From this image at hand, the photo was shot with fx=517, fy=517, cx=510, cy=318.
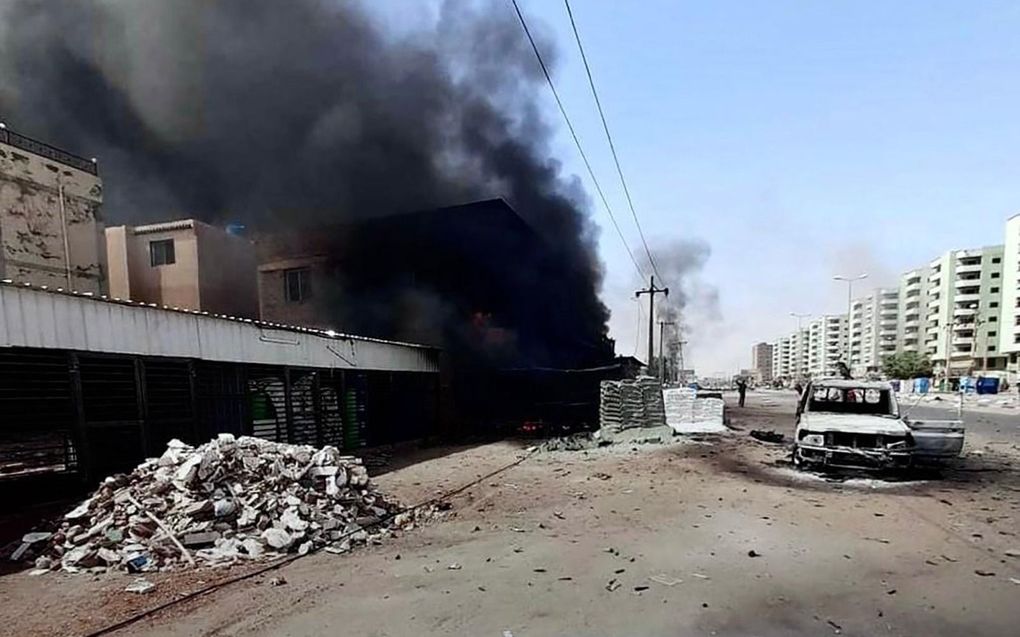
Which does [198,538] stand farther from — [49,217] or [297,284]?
[49,217]

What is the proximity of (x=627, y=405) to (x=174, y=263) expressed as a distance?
1883 cm

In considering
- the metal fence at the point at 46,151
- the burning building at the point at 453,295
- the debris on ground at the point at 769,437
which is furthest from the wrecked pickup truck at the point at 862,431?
the metal fence at the point at 46,151

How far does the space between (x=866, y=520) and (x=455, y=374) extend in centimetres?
1485

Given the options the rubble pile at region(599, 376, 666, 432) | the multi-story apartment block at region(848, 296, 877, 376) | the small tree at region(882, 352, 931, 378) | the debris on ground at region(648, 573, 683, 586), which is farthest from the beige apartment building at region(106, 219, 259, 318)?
the multi-story apartment block at region(848, 296, 877, 376)

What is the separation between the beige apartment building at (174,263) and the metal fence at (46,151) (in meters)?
2.99

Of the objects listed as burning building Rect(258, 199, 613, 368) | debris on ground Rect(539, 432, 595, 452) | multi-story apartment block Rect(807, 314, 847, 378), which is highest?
burning building Rect(258, 199, 613, 368)

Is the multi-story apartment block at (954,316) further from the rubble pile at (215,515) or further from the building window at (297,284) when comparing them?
the rubble pile at (215,515)

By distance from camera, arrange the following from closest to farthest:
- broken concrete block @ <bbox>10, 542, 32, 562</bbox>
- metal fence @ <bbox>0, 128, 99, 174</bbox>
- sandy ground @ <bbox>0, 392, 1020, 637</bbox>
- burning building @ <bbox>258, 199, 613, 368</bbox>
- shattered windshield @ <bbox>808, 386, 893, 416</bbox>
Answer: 1. sandy ground @ <bbox>0, 392, 1020, 637</bbox>
2. broken concrete block @ <bbox>10, 542, 32, 562</bbox>
3. shattered windshield @ <bbox>808, 386, 893, 416</bbox>
4. metal fence @ <bbox>0, 128, 99, 174</bbox>
5. burning building @ <bbox>258, 199, 613, 368</bbox>

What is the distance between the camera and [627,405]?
15.2 metres

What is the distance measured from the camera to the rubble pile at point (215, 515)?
5.32 meters

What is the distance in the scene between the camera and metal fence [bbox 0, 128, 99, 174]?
64.9 ft

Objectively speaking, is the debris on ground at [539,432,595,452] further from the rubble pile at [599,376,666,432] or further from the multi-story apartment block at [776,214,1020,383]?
the multi-story apartment block at [776,214,1020,383]

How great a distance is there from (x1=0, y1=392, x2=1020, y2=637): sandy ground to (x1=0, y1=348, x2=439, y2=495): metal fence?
3.29m

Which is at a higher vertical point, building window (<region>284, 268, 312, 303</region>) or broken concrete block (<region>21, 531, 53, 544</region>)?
building window (<region>284, 268, 312, 303</region>)
